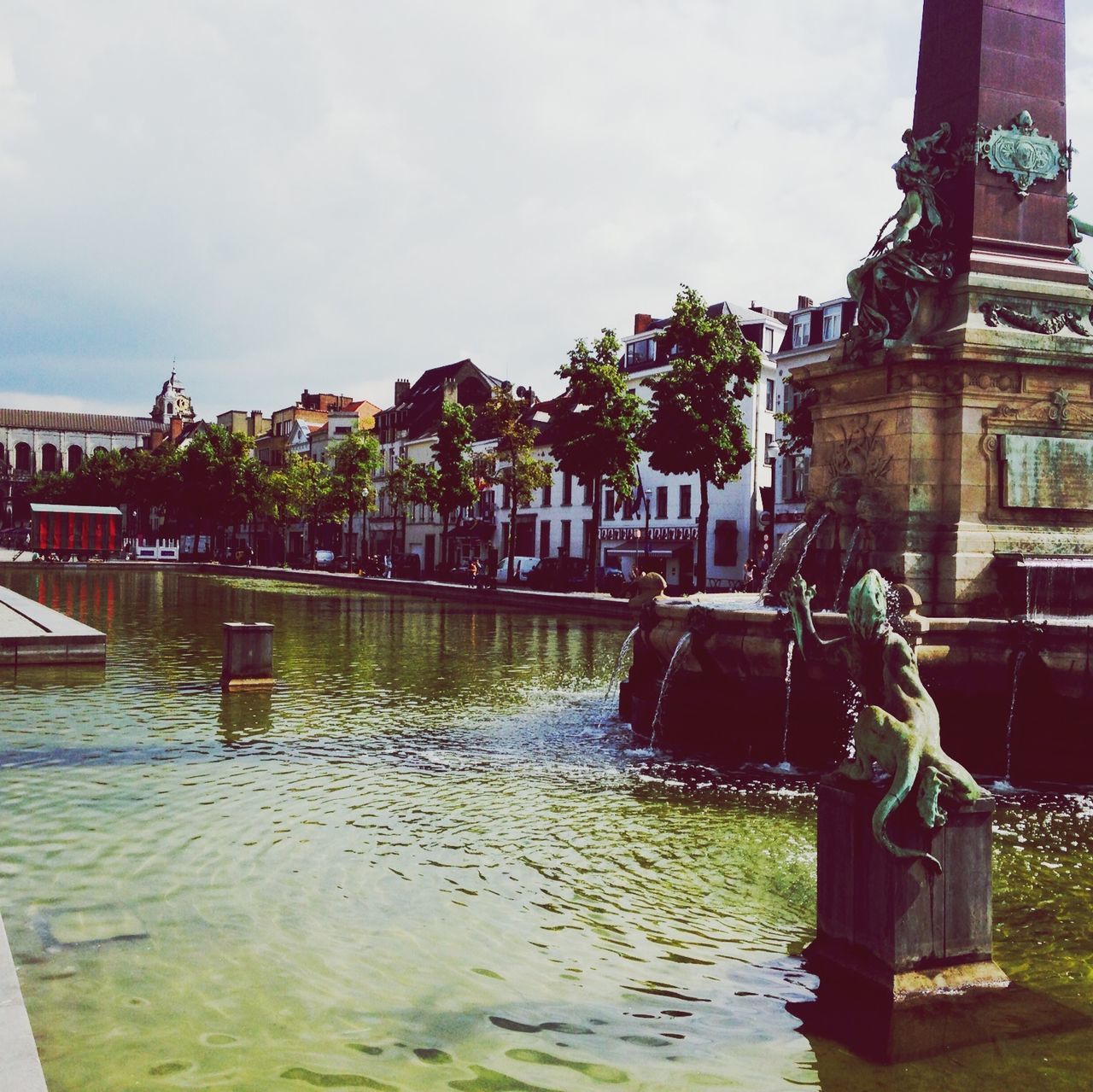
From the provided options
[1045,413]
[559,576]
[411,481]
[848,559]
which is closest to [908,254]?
[1045,413]

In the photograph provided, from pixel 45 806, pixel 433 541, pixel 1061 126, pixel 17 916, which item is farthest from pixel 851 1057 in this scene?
pixel 433 541

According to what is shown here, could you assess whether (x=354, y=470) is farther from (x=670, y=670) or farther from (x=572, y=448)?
(x=670, y=670)

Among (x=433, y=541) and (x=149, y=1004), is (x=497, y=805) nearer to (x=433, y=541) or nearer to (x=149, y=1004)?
(x=149, y=1004)

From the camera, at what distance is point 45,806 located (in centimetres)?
917

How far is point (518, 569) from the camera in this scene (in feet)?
212

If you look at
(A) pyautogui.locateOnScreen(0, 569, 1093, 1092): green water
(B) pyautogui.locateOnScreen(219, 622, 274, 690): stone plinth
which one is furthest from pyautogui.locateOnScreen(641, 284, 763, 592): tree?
(A) pyautogui.locateOnScreen(0, 569, 1093, 1092): green water

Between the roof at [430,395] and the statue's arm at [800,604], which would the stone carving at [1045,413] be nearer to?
the statue's arm at [800,604]

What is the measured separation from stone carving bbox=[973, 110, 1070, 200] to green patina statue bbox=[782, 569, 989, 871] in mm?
9579

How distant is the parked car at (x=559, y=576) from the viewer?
175 feet

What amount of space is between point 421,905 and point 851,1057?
9.42 feet

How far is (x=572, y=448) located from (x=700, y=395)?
7.01 meters

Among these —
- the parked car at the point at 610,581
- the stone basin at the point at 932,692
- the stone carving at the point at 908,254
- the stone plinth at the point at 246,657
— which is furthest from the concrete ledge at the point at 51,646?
the parked car at the point at 610,581

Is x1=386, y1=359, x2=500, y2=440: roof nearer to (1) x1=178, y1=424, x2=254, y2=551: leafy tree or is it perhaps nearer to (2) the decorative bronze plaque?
(1) x1=178, y1=424, x2=254, y2=551: leafy tree

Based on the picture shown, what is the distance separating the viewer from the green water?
507cm
